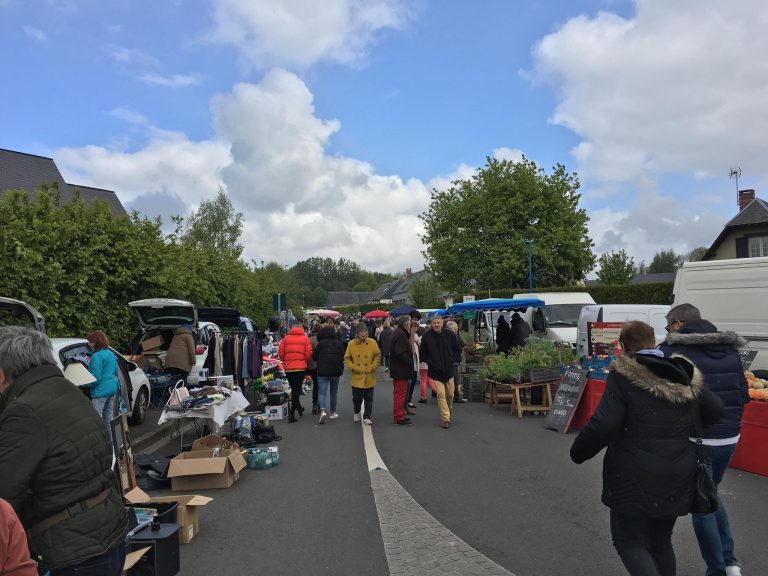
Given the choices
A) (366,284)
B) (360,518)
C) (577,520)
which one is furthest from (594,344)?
(366,284)

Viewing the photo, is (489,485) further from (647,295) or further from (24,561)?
(647,295)

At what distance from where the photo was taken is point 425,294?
67125mm

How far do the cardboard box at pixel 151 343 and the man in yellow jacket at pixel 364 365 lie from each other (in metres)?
4.77

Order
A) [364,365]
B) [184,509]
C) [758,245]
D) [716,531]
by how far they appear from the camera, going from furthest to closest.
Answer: [758,245]
[364,365]
[184,509]
[716,531]

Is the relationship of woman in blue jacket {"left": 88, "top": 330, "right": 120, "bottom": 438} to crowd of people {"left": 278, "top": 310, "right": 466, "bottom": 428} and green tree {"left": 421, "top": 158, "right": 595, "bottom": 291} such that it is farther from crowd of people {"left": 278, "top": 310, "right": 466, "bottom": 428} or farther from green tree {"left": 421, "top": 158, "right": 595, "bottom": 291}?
green tree {"left": 421, "top": 158, "right": 595, "bottom": 291}

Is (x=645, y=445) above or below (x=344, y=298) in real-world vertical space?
below

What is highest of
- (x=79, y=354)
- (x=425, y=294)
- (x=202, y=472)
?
(x=425, y=294)

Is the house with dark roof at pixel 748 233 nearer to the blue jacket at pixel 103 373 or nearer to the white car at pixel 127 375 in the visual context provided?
the white car at pixel 127 375

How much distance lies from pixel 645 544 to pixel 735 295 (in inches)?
295

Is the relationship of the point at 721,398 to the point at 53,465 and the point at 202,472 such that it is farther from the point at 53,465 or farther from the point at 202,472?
the point at 202,472

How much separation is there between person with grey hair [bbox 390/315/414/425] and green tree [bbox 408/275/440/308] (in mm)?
52769

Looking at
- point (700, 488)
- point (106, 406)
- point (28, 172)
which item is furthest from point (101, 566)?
point (28, 172)

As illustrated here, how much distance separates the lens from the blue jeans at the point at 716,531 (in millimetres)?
3836

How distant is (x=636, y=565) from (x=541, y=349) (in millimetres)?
8695
